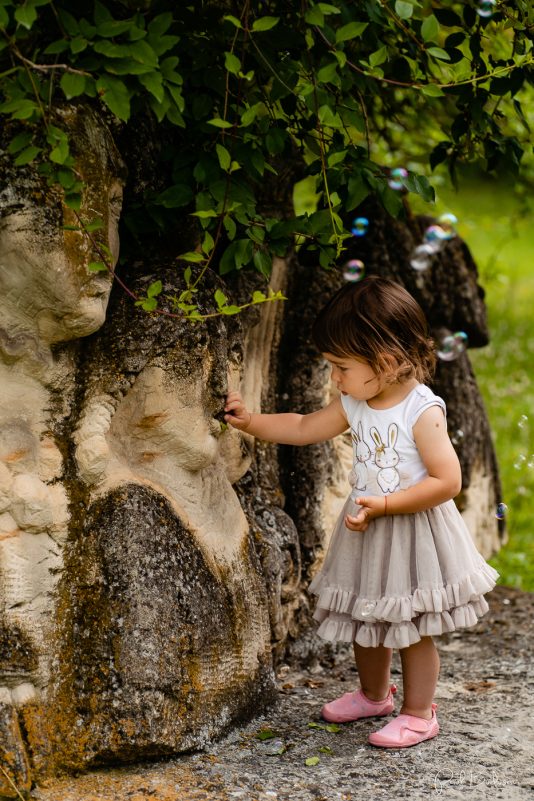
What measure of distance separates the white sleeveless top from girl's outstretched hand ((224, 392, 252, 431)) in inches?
14.8

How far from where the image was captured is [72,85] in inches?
92.8

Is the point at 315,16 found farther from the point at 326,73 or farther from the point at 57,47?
the point at 57,47

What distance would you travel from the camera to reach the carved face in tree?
8.59ft

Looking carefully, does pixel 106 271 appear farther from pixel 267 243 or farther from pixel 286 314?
pixel 286 314

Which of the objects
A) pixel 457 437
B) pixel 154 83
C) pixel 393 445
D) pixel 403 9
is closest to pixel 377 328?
pixel 393 445

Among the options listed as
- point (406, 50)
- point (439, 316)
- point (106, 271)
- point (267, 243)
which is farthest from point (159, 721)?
point (439, 316)

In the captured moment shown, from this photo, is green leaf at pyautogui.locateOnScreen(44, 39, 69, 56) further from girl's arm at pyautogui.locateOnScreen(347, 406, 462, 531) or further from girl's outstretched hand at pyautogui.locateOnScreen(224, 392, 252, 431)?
girl's arm at pyautogui.locateOnScreen(347, 406, 462, 531)

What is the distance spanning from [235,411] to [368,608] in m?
0.74

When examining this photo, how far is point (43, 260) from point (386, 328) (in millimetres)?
1030

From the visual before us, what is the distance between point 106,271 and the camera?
2795 millimetres

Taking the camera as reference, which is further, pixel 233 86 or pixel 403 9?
pixel 233 86

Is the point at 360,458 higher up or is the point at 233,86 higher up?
the point at 233,86

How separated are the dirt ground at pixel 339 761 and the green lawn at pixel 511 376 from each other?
2.91ft

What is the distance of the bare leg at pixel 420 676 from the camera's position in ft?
10.2
